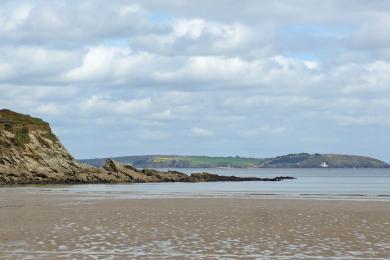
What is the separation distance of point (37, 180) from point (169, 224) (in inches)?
3057

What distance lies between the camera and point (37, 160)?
107125mm

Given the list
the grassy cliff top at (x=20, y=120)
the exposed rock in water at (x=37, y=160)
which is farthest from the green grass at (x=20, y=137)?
the grassy cliff top at (x=20, y=120)

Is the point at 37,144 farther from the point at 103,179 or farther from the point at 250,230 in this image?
the point at 250,230

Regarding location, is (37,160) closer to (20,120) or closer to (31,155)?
(31,155)

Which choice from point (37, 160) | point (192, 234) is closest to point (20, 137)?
point (37, 160)

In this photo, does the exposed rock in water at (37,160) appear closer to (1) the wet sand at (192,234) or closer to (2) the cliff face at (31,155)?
(2) the cliff face at (31,155)

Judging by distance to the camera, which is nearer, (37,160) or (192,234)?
(192,234)

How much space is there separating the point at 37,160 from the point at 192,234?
8696 centimetres

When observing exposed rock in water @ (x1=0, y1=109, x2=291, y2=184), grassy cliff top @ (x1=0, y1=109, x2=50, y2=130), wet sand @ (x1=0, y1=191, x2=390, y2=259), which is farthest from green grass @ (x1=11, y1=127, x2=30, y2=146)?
wet sand @ (x1=0, y1=191, x2=390, y2=259)

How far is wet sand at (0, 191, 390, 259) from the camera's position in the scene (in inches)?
781

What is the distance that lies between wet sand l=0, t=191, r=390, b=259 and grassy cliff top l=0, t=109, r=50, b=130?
77.5 metres

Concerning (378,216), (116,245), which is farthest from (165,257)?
(378,216)

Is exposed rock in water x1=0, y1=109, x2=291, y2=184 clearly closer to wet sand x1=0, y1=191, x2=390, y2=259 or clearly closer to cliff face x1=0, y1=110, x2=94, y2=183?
cliff face x1=0, y1=110, x2=94, y2=183

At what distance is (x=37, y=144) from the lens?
108938mm
